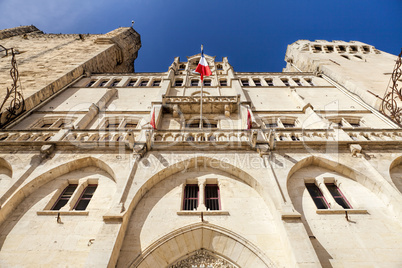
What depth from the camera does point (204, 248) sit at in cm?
745

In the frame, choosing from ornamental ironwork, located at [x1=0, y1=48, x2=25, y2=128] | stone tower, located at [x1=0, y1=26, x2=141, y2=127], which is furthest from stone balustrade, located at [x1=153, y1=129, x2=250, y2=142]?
stone tower, located at [x1=0, y1=26, x2=141, y2=127]

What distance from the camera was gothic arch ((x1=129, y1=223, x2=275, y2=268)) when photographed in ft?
22.6

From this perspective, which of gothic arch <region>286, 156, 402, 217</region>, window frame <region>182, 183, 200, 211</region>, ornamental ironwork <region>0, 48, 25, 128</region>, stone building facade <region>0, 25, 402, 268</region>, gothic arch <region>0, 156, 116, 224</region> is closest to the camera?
stone building facade <region>0, 25, 402, 268</region>

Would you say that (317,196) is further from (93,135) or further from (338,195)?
(93,135)

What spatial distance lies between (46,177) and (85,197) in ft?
6.33

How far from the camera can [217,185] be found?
9766mm

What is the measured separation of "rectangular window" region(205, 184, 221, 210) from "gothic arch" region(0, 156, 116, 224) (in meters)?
3.99

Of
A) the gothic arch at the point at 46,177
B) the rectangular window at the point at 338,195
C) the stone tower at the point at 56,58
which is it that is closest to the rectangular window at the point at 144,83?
the stone tower at the point at 56,58

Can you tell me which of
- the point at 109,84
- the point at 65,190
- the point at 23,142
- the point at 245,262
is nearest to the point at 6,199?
the point at 65,190

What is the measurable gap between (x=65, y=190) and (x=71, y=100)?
1164 centimetres

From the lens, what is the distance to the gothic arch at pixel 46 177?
324 inches

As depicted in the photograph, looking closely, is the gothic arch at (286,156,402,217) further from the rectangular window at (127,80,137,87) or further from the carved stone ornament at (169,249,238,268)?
the rectangular window at (127,80,137,87)

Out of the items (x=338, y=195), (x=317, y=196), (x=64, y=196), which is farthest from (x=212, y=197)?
(x=64, y=196)

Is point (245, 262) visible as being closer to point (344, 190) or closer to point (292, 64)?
point (344, 190)
